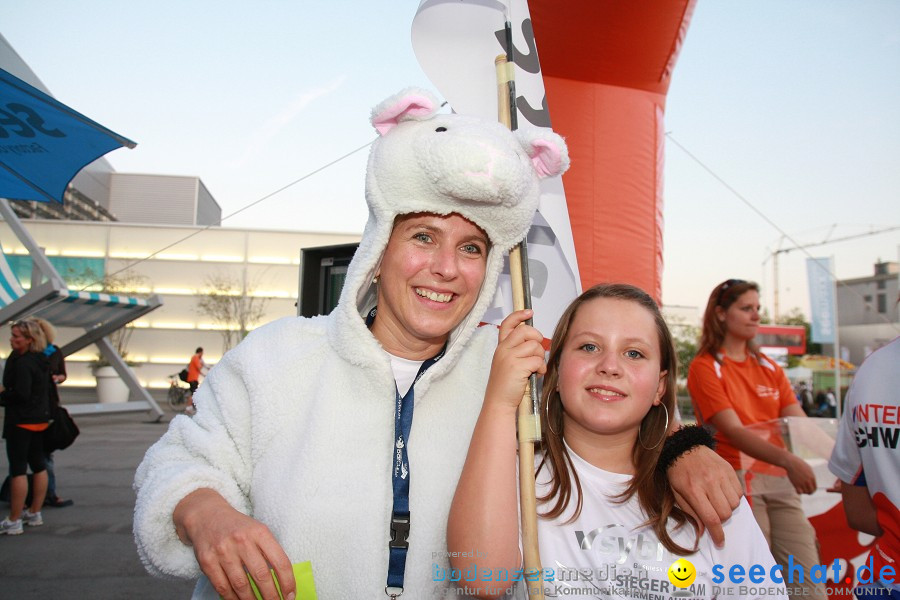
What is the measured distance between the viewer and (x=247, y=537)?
3.83 ft

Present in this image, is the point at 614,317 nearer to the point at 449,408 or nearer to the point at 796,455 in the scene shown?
the point at 449,408

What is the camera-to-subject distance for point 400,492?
4.67 feet

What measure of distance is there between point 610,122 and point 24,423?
517cm

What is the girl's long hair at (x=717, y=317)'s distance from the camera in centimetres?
342

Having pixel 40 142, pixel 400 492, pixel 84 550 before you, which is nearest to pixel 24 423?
pixel 84 550

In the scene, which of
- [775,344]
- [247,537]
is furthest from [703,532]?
[775,344]

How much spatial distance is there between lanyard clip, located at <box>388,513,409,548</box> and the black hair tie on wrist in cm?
74

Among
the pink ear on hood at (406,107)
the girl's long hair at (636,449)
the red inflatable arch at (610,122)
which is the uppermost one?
the red inflatable arch at (610,122)

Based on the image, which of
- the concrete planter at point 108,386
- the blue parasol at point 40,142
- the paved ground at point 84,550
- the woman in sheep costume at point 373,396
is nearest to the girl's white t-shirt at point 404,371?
the woman in sheep costume at point 373,396

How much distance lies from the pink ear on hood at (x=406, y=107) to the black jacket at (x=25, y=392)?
16.4 feet

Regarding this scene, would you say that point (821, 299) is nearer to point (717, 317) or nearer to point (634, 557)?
point (717, 317)

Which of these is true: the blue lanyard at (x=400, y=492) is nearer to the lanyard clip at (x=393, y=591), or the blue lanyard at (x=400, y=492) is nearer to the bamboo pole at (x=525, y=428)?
the lanyard clip at (x=393, y=591)

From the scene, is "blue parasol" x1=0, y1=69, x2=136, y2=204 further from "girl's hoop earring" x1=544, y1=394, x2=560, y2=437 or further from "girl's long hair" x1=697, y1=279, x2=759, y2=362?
"girl's long hair" x1=697, y1=279, x2=759, y2=362

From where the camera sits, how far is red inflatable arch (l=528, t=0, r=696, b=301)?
→ 2.84 m
